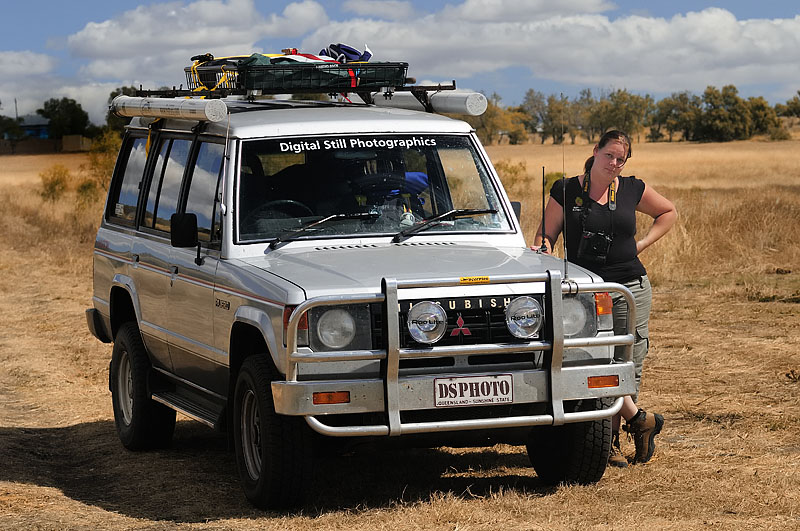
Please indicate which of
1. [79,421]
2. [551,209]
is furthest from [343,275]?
[79,421]

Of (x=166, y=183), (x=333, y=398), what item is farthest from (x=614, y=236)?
(x=166, y=183)

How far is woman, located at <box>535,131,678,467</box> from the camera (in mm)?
6922

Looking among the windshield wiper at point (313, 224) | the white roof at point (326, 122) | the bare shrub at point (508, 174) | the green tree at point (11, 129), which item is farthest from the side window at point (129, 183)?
the green tree at point (11, 129)

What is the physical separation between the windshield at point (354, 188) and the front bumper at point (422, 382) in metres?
1.26

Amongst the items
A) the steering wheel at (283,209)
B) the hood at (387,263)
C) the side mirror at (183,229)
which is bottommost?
the hood at (387,263)

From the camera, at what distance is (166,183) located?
768cm

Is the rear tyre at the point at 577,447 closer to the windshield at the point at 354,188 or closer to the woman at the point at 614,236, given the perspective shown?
the woman at the point at 614,236

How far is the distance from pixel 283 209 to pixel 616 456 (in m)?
2.40

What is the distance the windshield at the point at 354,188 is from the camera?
261 inches

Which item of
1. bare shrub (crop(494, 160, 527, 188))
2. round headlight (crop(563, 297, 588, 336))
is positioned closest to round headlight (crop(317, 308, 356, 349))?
round headlight (crop(563, 297, 588, 336))

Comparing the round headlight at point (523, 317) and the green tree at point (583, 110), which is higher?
the green tree at point (583, 110)

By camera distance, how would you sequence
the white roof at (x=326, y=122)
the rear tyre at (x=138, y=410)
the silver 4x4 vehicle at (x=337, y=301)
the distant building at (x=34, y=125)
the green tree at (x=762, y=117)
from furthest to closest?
1. the distant building at (x=34, y=125)
2. the green tree at (x=762, y=117)
3. the rear tyre at (x=138, y=410)
4. the white roof at (x=326, y=122)
5. the silver 4x4 vehicle at (x=337, y=301)

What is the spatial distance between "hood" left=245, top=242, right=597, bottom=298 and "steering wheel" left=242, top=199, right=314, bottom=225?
28cm

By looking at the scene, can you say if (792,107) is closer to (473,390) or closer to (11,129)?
(11,129)
